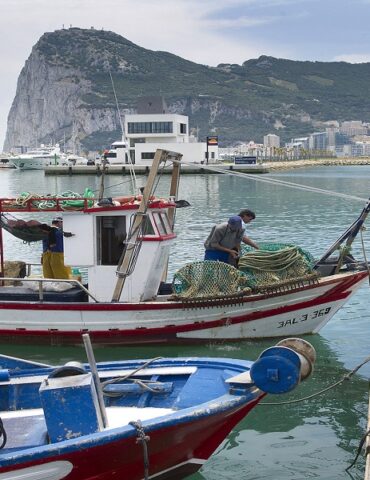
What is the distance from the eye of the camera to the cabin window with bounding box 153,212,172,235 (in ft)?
41.4

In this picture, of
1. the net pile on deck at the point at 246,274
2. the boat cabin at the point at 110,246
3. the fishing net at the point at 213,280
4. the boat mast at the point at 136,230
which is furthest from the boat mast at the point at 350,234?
the boat mast at the point at 136,230

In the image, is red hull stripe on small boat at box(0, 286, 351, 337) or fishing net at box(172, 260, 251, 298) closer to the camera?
fishing net at box(172, 260, 251, 298)

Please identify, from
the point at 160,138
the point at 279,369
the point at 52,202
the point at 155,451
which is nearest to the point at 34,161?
the point at 160,138

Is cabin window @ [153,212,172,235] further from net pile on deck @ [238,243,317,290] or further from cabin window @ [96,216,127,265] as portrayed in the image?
net pile on deck @ [238,243,317,290]

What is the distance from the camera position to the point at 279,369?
7.06 meters

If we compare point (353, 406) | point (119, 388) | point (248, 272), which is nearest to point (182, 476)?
point (119, 388)

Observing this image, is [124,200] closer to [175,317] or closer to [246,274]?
[175,317]

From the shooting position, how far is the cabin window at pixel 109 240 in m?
12.7

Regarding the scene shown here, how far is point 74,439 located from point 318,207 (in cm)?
3853

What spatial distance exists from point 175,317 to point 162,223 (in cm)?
163

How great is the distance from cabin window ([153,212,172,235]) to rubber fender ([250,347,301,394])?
5.78 m

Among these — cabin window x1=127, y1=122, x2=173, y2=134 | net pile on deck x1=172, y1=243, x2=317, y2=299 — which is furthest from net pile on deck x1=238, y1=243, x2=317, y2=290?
cabin window x1=127, y1=122, x2=173, y2=134

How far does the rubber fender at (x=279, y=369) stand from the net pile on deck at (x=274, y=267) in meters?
5.30

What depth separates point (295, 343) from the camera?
744 centimetres
